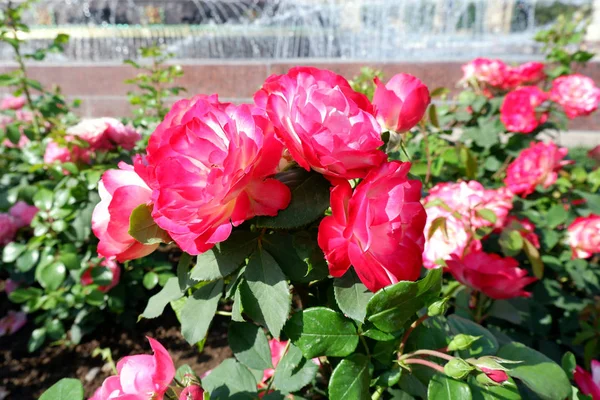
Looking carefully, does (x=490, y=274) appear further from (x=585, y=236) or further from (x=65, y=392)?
(x=65, y=392)

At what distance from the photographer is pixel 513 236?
1.11 meters

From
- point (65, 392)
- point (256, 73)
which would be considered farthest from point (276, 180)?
point (256, 73)

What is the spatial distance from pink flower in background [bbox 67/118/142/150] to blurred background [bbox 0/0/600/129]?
2.88ft

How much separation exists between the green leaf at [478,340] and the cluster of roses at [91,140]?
1.17 meters

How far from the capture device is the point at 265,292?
0.51m

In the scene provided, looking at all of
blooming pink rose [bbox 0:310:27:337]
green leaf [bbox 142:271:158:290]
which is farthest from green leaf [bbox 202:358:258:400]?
blooming pink rose [bbox 0:310:27:337]

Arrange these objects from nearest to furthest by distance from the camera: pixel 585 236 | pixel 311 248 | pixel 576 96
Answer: pixel 311 248 < pixel 585 236 < pixel 576 96

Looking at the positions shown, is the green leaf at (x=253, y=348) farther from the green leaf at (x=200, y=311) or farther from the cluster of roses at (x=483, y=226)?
the cluster of roses at (x=483, y=226)

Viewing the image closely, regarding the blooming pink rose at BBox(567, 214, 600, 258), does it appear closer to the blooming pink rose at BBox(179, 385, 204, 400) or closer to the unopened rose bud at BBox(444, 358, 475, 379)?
the unopened rose bud at BBox(444, 358, 475, 379)

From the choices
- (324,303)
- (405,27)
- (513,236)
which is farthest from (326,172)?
(405,27)

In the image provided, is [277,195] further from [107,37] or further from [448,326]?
[107,37]

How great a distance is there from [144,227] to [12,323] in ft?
6.04

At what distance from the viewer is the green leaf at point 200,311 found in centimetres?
56

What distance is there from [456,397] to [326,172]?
343mm
